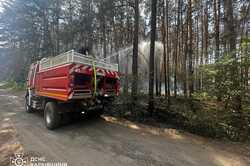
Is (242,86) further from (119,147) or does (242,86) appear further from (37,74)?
(37,74)

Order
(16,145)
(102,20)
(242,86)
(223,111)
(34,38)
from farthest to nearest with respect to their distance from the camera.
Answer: (34,38)
(102,20)
(223,111)
(242,86)
(16,145)

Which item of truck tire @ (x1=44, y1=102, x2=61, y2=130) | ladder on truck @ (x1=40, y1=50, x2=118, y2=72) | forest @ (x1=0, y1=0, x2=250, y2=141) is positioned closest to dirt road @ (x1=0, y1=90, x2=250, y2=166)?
truck tire @ (x1=44, y1=102, x2=61, y2=130)

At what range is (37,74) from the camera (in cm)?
804

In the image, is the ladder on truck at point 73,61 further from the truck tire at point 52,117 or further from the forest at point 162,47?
the forest at point 162,47

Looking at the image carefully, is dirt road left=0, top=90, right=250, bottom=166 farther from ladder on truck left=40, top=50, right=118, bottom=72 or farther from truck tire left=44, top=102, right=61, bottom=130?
ladder on truck left=40, top=50, right=118, bottom=72

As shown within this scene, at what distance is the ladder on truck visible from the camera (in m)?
5.62

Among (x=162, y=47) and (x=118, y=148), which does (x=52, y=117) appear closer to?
(x=118, y=148)

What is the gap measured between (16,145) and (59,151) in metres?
1.37

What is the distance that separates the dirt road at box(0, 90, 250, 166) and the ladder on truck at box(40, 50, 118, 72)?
2.15 m

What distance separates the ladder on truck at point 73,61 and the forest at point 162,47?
221 cm

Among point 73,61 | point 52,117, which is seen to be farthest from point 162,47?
point 52,117

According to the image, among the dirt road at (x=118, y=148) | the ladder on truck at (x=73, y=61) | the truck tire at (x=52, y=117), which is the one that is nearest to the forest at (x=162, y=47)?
the dirt road at (x=118, y=148)

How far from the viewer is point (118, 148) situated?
186 inches

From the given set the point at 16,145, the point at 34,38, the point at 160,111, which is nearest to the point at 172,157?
the point at 16,145
